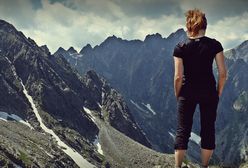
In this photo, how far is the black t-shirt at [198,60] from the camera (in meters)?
11.8

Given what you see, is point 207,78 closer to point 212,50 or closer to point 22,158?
point 212,50

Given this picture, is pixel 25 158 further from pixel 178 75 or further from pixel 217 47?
pixel 217 47

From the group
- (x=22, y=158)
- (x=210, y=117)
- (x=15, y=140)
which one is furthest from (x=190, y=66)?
(x=15, y=140)

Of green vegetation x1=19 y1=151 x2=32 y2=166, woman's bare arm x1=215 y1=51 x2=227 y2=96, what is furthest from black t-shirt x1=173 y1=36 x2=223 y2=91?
green vegetation x1=19 y1=151 x2=32 y2=166

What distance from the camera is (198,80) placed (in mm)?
11852

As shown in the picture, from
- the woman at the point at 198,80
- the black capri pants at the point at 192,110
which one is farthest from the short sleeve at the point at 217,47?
the black capri pants at the point at 192,110

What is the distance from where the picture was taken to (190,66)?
1190cm

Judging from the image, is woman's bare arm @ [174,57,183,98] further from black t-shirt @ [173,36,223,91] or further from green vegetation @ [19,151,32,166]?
green vegetation @ [19,151,32,166]

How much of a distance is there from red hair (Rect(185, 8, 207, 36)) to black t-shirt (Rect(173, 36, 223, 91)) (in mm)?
250

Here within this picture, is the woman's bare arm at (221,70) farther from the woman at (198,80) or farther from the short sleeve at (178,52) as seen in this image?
the short sleeve at (178,52)

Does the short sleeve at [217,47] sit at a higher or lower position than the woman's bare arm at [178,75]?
higher

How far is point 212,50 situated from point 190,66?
67 cm

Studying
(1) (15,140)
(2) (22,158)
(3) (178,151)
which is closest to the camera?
(3) (178,151)

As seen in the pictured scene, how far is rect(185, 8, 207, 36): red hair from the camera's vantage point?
11859 mm
